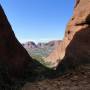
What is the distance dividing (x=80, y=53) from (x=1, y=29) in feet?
29.0

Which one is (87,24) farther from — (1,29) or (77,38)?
(1,29)

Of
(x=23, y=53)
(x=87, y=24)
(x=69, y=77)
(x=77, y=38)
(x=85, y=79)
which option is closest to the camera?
(x=85, y=79)

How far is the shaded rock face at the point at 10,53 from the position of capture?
21.3 m

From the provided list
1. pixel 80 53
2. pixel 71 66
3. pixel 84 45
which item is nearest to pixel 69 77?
pixel 71 66

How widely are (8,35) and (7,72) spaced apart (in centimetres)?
552

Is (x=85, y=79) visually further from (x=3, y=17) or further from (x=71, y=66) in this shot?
(x=3, y=17)

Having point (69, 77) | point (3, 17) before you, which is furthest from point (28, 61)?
point (69, 77)

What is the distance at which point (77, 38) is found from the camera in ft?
95.7

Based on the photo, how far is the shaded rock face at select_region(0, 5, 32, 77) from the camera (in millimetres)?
21270

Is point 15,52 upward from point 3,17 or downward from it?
downward

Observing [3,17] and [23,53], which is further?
[23,53]

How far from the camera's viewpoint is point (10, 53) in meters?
23.1

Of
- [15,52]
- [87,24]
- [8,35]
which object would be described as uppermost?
[8,35]

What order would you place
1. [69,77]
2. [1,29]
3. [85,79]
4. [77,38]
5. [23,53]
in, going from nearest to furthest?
[85,79] → [69,77] → [1,29] → [23,53] → [77,38]
